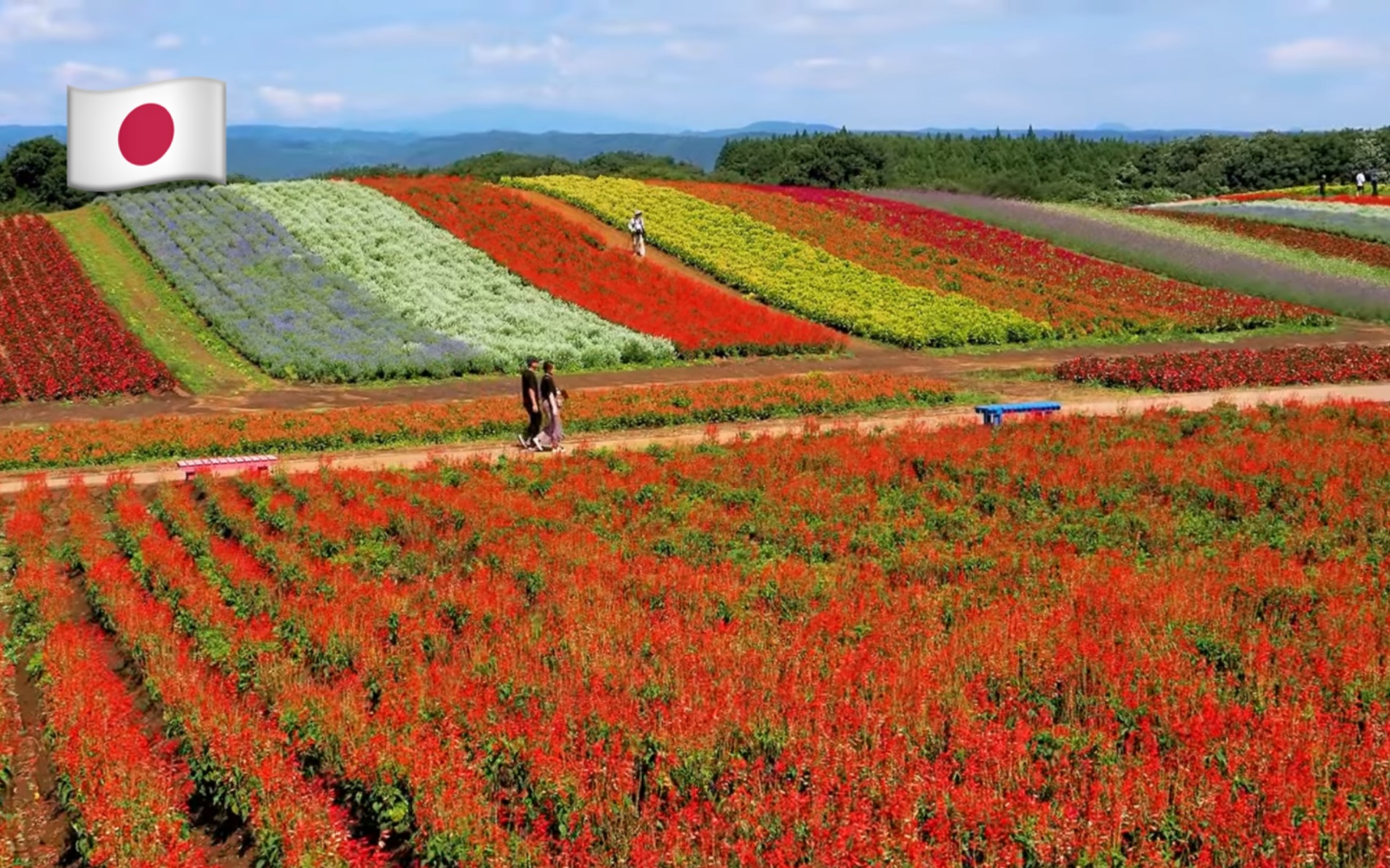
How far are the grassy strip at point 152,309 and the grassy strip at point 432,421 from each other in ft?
17.4

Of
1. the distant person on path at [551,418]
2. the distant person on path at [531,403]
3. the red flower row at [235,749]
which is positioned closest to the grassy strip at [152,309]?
the distant person on path at [531,403]

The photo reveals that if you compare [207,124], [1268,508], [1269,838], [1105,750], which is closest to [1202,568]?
[1268,508]

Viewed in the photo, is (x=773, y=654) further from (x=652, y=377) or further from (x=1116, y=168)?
(x=1116, y=168)

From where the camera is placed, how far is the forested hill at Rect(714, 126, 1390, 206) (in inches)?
3935

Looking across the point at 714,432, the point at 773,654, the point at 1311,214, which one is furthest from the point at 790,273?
the point at 773,654

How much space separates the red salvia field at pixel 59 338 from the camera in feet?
107

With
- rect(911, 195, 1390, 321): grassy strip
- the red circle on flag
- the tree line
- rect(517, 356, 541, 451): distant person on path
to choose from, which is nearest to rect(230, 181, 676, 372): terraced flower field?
the red circle on flag

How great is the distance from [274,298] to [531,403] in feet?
66.1

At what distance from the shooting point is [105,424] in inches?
1099

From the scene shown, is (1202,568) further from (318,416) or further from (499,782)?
(318,416)

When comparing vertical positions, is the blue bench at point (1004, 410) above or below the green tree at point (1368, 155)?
below

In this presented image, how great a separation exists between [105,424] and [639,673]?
747 inches

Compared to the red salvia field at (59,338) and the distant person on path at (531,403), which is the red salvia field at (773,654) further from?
the red salvia field at (59,338)

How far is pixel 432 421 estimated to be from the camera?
27625mm
